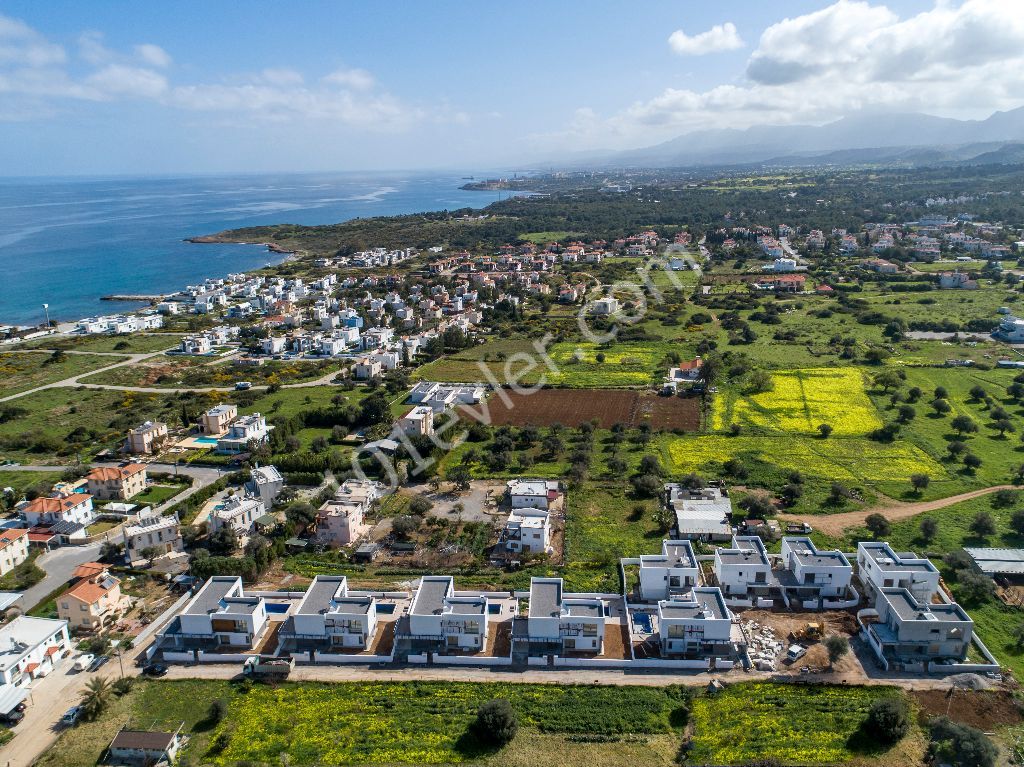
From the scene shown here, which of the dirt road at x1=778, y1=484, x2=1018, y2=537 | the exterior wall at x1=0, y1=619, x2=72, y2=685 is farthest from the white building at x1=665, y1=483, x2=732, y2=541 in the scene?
the exterior wall at x1=0, y1=619, x2=72, y2=685

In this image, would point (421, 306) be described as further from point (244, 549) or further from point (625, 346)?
point (244, 549)

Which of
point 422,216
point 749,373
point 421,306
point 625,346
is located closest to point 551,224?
point 422,216

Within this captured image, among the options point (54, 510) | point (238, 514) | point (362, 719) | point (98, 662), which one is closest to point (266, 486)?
point (238, 514)

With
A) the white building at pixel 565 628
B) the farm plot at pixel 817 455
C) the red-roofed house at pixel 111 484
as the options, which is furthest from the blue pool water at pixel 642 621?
the red-roofed house at pixel 111 484

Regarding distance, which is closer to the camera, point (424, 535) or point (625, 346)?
point (424, 535)

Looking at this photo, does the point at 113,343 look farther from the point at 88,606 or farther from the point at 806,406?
the point at 806,406

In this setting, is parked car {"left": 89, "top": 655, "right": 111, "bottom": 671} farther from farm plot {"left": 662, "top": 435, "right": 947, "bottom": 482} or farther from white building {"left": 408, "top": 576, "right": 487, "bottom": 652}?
farm plot {"left": 662, "top": 435, "right": 947, "bottom": 482}

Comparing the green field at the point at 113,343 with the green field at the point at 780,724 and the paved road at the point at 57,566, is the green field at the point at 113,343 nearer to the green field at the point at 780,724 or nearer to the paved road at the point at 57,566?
the paved road at the point at 57,566
